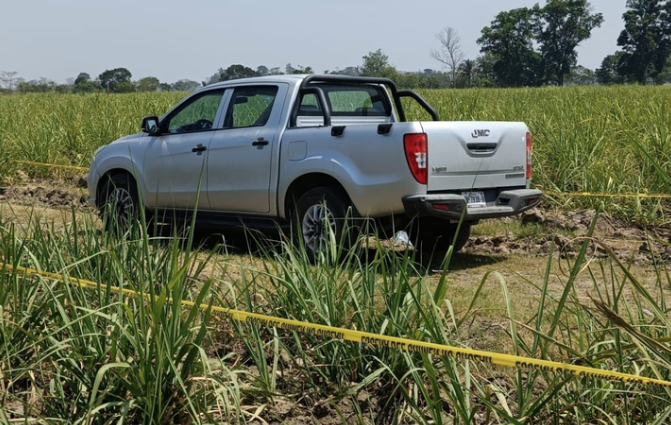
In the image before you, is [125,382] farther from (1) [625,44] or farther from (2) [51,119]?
(1) [625,44]

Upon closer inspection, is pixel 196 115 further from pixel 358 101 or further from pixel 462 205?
pixel 462 205

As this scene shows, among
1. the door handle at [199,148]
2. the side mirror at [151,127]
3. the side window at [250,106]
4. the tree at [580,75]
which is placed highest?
the tree at [580,75]

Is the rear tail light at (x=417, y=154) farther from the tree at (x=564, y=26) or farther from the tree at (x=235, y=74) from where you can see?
the tree at (x=564, y=26)

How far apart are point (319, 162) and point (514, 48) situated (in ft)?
460

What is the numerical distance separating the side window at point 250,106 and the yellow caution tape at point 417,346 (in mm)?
3971

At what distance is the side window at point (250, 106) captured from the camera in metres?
8.49

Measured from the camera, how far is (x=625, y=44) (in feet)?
462

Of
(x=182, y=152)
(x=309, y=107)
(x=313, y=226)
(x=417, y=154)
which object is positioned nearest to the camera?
(x=417, y=154)

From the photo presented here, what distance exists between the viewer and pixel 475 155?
753 cm

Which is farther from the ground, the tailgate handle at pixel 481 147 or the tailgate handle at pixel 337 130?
the tailgate handle at pixel 337 130

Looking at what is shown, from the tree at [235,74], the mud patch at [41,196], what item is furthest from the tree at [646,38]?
the mud patch at [41,196]

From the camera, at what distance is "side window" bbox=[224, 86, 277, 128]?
8.49 meters

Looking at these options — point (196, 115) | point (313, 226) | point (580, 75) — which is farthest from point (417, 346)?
point (580, 75)

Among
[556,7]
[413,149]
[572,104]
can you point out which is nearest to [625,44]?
[556,7]
